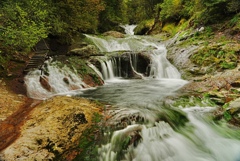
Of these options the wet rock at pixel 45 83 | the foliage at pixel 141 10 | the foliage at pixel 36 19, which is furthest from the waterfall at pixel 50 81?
the foliage at pixel 141 10

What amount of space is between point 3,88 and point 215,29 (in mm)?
12287

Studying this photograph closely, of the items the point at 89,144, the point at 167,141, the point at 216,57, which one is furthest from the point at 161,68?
the point at 89,144

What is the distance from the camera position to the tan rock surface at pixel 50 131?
3131 mm

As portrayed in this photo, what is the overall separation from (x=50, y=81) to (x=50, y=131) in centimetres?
503

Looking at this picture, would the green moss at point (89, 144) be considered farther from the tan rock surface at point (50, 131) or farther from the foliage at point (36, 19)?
the foliage at point (36, 19)

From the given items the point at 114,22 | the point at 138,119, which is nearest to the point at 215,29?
the point at 138,119

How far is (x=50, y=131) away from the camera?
12.4ft

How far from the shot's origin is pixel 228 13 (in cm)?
1070

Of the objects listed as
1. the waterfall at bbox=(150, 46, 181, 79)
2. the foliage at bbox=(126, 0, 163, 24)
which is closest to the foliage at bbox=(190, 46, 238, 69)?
the waterfall at bbox=(150, 46, 181, 79)

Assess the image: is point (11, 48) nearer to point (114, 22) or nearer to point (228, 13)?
point (228, 13)

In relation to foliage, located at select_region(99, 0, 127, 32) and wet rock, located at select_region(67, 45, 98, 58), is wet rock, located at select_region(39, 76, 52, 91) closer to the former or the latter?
wet rock, located at select_region(67, 45, 98, 58)

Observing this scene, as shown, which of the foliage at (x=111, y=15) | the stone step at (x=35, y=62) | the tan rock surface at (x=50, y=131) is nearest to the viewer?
the tan rock surface at (x=50, y=131)

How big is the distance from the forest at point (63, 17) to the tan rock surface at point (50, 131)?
3.21m

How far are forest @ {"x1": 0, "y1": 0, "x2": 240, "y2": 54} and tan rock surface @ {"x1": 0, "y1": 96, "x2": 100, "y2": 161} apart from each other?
126 inches
